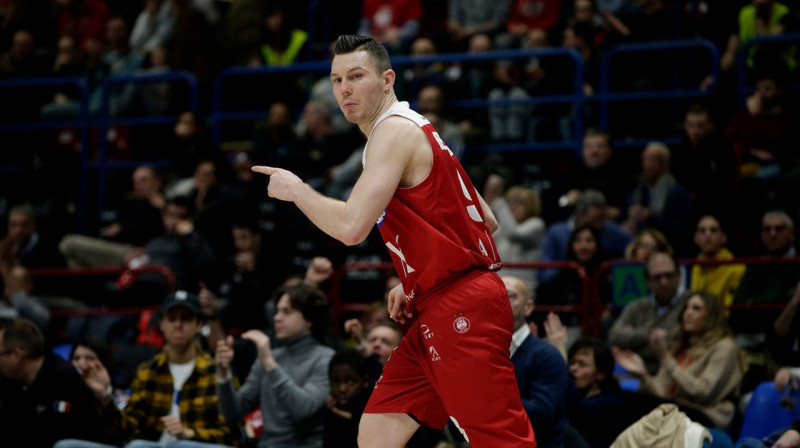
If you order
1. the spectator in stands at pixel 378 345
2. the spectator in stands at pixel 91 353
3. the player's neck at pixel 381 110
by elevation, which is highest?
the player's neck at pixel 381 110

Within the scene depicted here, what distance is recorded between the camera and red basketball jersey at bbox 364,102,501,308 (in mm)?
4672

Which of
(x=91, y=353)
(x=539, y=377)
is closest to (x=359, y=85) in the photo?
(x=539, y=377)

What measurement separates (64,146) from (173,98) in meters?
1.39

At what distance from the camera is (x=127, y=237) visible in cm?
1177

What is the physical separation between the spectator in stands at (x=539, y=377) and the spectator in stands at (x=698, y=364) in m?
1.43

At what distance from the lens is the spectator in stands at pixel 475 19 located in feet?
44.4

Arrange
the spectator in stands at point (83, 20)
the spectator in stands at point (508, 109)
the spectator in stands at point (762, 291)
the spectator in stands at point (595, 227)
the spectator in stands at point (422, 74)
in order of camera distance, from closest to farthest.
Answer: the spectator in stands at point (762, 291), the spectator in stands at point (595, 227), the spectator in stands at point (508, 109), the spectator in stands at point (422, 74), the spectator in stands at point (83, 20)

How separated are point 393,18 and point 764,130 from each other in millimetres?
4928

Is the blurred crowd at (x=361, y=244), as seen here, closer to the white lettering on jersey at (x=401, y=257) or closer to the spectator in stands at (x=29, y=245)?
the spectator in stands at (x=29, y=245)

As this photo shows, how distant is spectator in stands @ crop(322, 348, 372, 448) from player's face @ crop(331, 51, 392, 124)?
2751 millimetres

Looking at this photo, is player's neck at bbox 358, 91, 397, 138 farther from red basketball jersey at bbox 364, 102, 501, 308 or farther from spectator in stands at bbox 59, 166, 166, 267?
spectator in stands at bbox 59, 166, 166, 267

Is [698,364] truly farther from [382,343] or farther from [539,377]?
[382,343]

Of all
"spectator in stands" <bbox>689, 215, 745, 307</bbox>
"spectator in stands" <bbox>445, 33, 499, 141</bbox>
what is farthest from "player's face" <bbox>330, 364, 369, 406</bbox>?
"spectator in stands" <bbox>445, 33, 499, 141</bbox>

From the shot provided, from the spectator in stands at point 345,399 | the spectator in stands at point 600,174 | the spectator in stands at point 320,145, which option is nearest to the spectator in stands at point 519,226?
the spectator in stands at point 600,174
